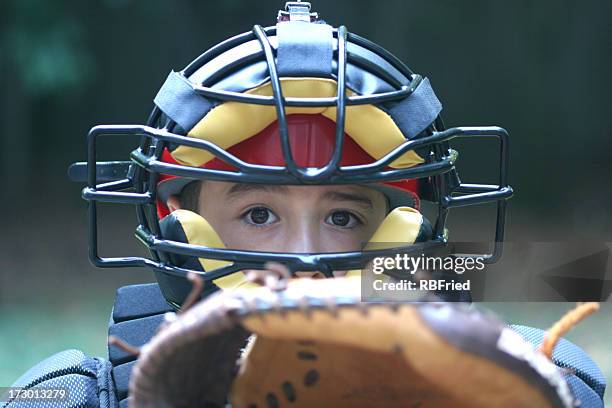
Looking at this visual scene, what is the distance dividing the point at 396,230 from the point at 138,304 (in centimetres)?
56

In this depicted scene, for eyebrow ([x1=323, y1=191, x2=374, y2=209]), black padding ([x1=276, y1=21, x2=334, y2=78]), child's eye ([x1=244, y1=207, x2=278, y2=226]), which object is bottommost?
child's eye ([x1=244, y1=207, x2=278, y2=226])

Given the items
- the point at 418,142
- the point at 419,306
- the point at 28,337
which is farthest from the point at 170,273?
the point at 28,337

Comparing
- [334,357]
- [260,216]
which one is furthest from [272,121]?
[334,357]

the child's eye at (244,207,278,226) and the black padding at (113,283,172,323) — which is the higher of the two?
the child's eye at (244,207,278,226)

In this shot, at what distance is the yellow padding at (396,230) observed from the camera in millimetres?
1668

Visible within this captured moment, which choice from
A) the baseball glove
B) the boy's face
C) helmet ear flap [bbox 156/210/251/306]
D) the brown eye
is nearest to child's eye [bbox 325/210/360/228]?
the boy's face

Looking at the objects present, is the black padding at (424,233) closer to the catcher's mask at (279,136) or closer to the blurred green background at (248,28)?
the catcher's mask at (279,136)

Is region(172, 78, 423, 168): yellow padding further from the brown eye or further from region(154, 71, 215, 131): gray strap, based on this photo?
the brown eye

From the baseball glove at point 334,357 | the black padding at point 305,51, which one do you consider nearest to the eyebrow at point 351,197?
the black padding at point 305,51

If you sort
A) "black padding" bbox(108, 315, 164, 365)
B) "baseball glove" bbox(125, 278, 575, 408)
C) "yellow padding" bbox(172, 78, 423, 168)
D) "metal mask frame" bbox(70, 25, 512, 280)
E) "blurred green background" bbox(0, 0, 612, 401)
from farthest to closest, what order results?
"blurred green background" bbox(0, 0, 612, 401) → "black padding" bbox(108, 315, 164, 365) → "yellow padding" bbox(172, 78, 423, 168) → "metal mask frame" bbox(70, 25, 512, 280) → "baseball glove" bbox(125, 278, 575, 408)

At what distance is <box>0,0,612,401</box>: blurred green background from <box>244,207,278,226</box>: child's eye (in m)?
3.41

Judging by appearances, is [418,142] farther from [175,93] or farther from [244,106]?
[175,93]

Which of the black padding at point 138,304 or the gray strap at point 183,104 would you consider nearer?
the gray strap at point 183,104

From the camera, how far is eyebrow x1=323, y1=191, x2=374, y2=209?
5.59ft
